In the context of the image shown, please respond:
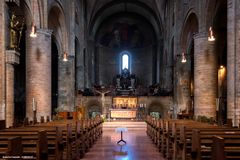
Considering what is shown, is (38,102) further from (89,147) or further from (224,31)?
(224,31)

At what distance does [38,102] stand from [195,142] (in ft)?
45.3

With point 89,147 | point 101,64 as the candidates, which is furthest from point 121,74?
point 89,147

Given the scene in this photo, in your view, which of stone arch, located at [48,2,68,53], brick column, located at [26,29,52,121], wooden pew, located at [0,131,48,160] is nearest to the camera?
wooden pew, located at [0,131,48,160]

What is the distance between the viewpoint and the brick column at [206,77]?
19688 mm

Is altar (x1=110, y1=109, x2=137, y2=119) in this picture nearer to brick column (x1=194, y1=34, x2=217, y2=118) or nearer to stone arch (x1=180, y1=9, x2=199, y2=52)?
stone arch (x1=180, y1=9, x2=199, y2=52)

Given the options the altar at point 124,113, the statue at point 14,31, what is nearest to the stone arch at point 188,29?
the altar at point 124,113

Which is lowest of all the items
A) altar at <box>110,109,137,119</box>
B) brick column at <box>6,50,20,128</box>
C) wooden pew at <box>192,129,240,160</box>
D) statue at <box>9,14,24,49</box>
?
altar at <box>110,109,137,119</box>

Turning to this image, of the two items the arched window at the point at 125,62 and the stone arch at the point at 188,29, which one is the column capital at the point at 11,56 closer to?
the stone arch at the point at 188,29

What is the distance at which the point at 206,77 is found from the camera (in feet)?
65.3

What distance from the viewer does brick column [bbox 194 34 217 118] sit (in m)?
19.7

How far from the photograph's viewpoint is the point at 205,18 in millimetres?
19656

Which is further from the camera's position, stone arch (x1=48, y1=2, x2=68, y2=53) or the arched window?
the arched window

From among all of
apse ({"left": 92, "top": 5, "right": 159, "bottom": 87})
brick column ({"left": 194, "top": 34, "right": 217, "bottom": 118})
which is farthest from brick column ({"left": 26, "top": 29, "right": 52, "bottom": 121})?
apse ({"left": 92, "top": 5, "right": 159, "bottom": 87})

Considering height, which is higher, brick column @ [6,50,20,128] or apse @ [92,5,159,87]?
apse @ [92,5,159,87]
